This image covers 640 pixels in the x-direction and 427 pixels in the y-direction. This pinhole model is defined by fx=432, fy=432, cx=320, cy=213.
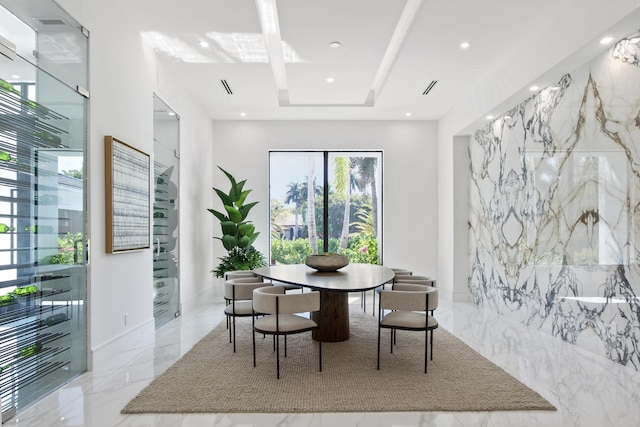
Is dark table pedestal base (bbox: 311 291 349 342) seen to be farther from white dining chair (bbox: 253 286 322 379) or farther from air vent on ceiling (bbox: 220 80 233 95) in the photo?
air vent on ceiling (bbox: 220 80 233 95)

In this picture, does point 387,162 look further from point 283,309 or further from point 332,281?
point 283,309

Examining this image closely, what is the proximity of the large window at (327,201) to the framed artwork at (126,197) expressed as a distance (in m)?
3.76

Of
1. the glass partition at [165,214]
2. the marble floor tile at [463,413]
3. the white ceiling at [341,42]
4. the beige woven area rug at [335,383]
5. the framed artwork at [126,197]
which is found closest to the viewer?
the marble floor tile at [463,413]

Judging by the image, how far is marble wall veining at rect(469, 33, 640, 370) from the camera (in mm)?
3643

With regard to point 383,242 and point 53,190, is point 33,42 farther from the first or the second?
point 383,242

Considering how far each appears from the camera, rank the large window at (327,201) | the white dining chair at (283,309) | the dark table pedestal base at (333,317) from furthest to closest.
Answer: the large window at (327,201) → the dark table pedestal base at (333,317) → the white dining chair at (283,309)

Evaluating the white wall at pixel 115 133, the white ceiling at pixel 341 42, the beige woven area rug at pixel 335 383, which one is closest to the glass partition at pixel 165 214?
the white wall at pixel 115 133

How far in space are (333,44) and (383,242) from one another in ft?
14.3

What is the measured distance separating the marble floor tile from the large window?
3.78 meters

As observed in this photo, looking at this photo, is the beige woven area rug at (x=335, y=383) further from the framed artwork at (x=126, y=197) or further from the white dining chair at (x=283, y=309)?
the framed artwork at (x=126, y=197)

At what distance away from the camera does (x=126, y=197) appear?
168 inches

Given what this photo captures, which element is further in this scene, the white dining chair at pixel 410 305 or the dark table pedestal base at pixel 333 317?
the dark table pedestal base at pixel 333 317

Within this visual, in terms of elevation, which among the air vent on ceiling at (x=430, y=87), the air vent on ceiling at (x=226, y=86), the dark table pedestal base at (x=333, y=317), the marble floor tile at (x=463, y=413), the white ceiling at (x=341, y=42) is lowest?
the marble floor tile at (x=463, y=413)

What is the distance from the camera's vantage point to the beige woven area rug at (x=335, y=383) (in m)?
2.94
